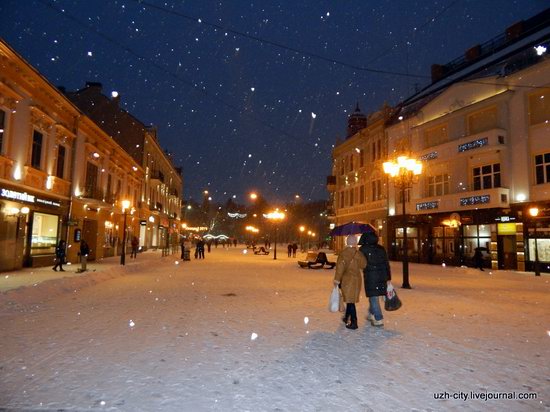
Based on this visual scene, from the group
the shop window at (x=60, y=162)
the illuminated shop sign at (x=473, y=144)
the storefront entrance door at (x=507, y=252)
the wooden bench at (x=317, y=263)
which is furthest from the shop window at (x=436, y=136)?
the shop window at (x=60, y=162)

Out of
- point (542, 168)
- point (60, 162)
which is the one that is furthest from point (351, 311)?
point (60, 162)

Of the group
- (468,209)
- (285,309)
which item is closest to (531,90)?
(468,209)

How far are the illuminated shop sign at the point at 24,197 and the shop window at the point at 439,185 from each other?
2327 cm

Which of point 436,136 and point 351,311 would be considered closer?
point 351,311

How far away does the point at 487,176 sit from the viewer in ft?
75.7

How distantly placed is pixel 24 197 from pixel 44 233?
329cm

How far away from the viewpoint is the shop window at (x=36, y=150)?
1738cm

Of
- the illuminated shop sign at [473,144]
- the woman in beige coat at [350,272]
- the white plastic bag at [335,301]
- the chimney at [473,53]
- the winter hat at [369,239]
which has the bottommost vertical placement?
the white plastic bag at [335,301]

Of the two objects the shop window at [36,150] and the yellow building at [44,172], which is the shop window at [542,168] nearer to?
the yellow building at [44,172]

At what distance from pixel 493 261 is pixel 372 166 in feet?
45.8

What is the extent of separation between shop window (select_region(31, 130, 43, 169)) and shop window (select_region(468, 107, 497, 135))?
23780mm

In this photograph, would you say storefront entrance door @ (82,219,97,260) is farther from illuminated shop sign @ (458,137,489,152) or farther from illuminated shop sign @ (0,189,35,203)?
illuminated shop sign @ (458,137,489,152)

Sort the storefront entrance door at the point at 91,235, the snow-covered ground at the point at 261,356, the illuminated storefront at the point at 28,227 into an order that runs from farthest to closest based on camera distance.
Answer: the storefront entrance door at the point at 91,235, the illuminated storefront at the point at 28,227, the snow-covered ground at the point at 261,356

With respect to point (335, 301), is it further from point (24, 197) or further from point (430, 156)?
point (430, 156)
